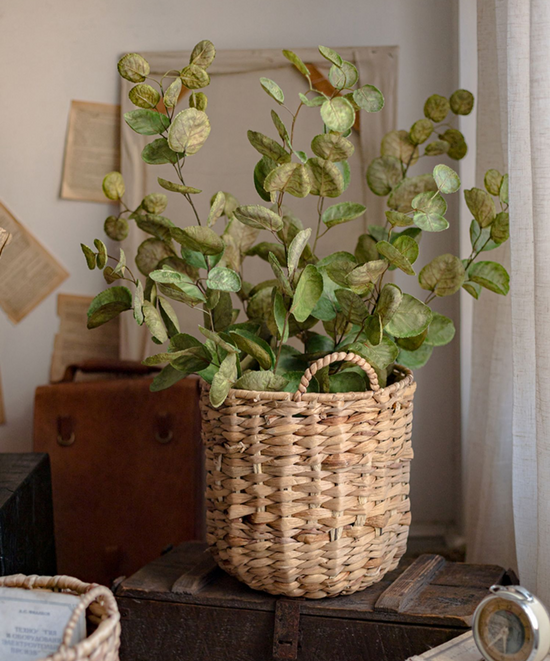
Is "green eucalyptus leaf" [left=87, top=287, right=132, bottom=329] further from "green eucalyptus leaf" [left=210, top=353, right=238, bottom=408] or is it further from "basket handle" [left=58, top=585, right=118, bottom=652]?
"basket handle" [left=58, top=585, right=118, bottom=652]

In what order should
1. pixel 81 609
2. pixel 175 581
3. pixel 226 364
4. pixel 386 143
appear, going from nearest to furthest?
pixel 81 609
pixel 226 364
pixel 175 581
pixel 386 143

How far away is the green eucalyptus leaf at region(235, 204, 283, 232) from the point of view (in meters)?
0.83

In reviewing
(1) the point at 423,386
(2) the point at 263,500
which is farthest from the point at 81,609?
(1) the point at 423,386

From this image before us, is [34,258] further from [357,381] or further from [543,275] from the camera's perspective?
[543,275]

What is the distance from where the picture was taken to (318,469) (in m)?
0.87

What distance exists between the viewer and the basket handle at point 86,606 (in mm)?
676

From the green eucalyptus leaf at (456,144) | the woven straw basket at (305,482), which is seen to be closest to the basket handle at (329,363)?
the woven straw basket at (305,482)

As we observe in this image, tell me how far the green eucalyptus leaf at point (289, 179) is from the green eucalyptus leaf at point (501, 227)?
30 centimetres

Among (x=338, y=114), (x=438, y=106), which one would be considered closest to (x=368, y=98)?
(x=338, y=114)

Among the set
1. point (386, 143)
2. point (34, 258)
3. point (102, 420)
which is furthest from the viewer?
point (34, 258)

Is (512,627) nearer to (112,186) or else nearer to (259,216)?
(259,216)

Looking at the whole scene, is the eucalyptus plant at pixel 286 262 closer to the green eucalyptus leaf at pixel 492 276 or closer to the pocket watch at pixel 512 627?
the green eucalyptus leaf at pixel 492 276

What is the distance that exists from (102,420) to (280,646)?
65 centimetres

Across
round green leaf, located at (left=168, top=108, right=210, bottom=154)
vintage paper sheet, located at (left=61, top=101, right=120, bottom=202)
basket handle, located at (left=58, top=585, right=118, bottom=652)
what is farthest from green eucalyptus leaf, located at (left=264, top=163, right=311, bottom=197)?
vintage paper sheet, located at (left=61, top=101, right=120, bottom=202)
